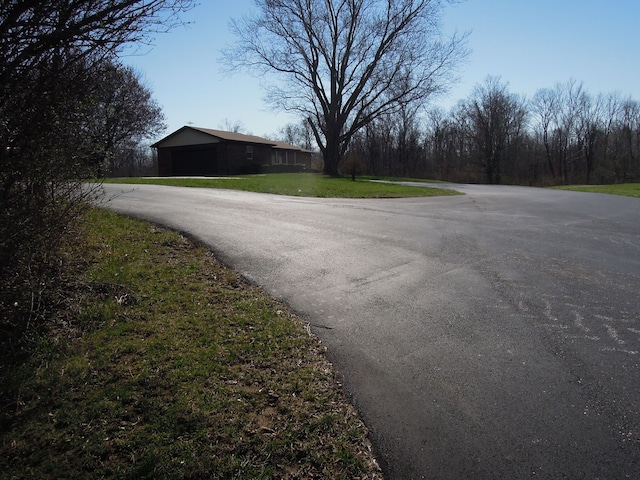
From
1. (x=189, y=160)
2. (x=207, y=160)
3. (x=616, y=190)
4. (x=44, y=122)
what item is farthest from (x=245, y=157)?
(x=44, y=122)

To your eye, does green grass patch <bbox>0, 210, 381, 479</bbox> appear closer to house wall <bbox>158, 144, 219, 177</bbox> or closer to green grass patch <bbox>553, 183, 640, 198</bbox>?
green grass patch <bbox>553, 183, 640, 198</bbox>

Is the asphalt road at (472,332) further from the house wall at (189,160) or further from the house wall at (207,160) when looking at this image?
the house wall at (189,160)

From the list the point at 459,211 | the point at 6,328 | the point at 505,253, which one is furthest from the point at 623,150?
the point at 6,328

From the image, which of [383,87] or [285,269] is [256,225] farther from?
[383,87]

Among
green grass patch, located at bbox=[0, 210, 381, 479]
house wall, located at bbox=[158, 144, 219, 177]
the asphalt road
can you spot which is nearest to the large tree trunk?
house wall, located at bbox=[158, 144, 219, 177]

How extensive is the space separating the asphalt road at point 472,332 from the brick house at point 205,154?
1194 inches

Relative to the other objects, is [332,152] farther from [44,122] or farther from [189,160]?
[44,122]

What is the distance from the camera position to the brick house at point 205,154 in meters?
38.5

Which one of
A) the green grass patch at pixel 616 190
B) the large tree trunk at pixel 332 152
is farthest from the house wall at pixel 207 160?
the green grass patch at pixel 616 190

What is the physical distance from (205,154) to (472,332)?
38779 millimetres

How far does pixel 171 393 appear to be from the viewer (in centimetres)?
306

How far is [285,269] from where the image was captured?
20.7ft

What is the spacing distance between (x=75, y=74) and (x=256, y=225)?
5789 millimetres

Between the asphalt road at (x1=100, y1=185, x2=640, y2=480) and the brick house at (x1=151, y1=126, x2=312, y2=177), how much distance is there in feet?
99.5
